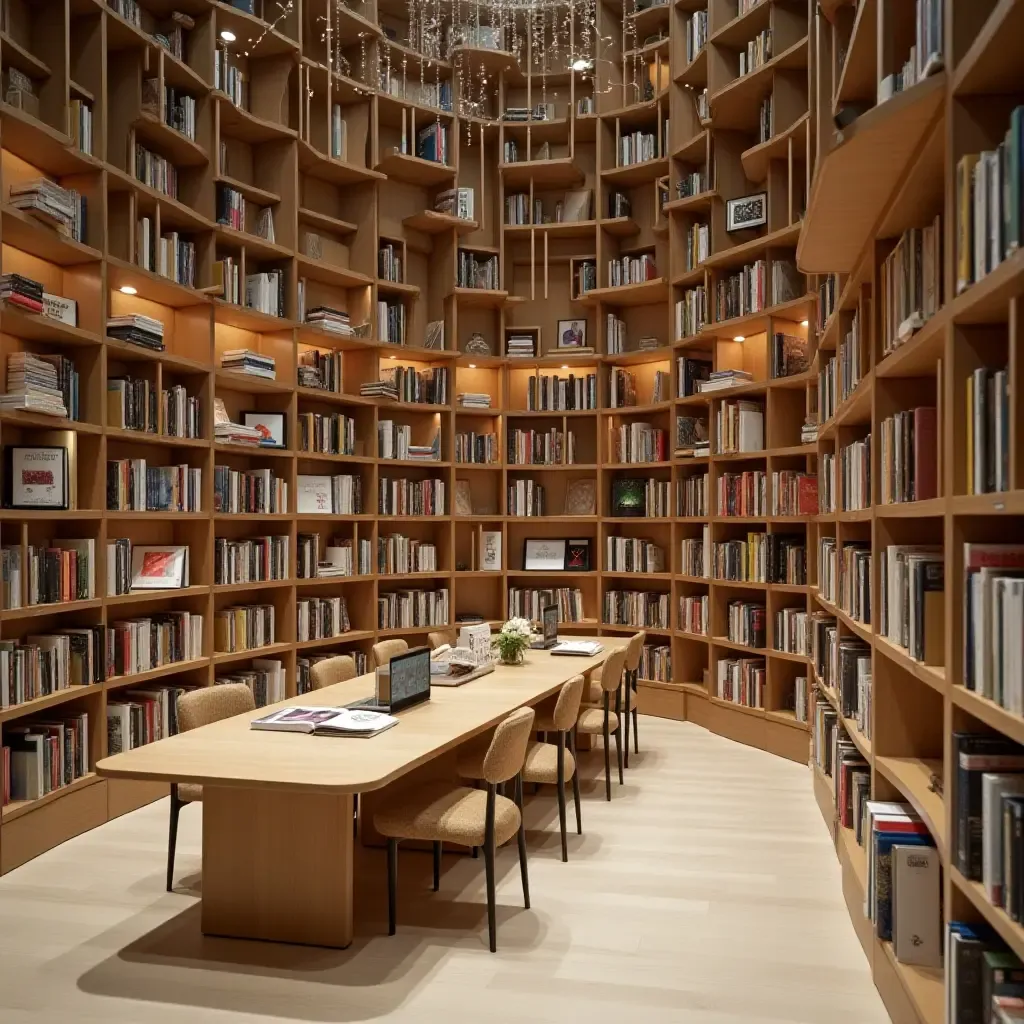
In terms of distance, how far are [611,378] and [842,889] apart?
15.9 feet

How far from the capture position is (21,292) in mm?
4430

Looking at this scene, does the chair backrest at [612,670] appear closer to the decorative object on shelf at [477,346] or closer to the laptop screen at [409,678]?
the laptop screen at [409,678]

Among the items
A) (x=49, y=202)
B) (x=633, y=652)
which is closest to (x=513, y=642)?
(x=633, y=652)

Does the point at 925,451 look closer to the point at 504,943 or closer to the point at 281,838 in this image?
the point at 504,943

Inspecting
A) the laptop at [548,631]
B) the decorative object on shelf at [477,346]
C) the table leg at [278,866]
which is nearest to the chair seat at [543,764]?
the table leg at [278,866]

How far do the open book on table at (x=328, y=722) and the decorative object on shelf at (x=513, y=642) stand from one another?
1604 millimetres

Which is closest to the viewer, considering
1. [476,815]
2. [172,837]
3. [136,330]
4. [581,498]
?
[476,815]

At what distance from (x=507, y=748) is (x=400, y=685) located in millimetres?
770

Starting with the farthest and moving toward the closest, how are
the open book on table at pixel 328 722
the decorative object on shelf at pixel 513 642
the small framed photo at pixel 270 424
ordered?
the small framed photo at pixel 270 424 < the decorative object on shelf at pixel 513 642 < the open book on table at pixel 328 722

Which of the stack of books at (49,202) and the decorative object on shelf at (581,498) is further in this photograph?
the decorative object on shelf at (581,498)

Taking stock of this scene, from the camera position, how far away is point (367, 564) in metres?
7.35

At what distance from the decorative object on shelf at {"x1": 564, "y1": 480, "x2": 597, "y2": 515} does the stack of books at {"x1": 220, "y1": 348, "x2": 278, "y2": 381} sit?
3026 mm

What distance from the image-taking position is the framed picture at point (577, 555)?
819 cm

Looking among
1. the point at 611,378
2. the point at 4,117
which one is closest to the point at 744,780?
the point at 611,378
